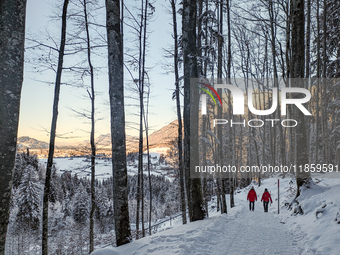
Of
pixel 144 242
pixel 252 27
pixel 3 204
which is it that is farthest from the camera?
pixel 252 27

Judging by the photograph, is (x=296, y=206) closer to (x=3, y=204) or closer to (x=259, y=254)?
(x=259, y=254)

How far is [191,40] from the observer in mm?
7641

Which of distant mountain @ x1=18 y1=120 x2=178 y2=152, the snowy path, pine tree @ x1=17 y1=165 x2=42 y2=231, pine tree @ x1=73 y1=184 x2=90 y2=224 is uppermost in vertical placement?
distant mountain @ x1=18 y1=120 x2=178 y2=152

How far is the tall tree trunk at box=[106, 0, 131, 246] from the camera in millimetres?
5508

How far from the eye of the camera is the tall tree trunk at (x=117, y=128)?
5.51 meters

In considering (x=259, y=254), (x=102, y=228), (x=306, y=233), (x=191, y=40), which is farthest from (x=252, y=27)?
(x=102, y=228)

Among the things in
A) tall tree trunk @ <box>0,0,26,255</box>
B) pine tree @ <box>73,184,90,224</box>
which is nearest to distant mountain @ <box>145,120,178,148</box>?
tall tree trunk @ <box>0,0,26,255</box>

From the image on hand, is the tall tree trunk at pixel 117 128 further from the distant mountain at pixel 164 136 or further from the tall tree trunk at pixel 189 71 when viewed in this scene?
the distant mountain at pixel 164 136

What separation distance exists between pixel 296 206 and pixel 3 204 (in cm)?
928

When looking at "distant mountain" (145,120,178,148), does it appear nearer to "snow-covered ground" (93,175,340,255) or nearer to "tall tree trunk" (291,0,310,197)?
"tall tree trunk" (291,0,310,197)

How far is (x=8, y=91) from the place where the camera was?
2.68m

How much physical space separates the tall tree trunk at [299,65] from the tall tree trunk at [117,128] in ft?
22.9

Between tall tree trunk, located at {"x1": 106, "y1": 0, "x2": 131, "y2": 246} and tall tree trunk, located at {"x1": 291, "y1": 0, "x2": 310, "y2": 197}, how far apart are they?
6.97 metres

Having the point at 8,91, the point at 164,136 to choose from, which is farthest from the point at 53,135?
the point at 164,136
